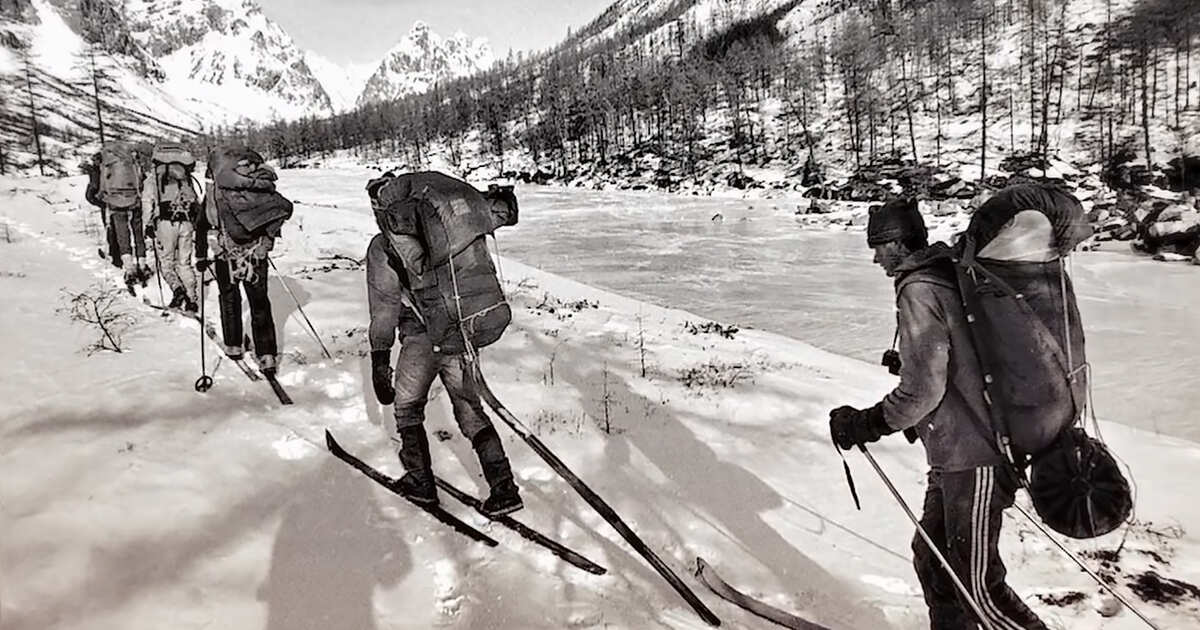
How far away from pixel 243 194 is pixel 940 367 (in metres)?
6.37

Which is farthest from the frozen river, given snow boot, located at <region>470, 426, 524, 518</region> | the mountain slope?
the mountain slope

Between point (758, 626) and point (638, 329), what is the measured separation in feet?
21.7

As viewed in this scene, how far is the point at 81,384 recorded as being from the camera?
5.86 m

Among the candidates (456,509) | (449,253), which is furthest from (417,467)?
(449,253)

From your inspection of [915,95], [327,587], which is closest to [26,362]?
[327,587]

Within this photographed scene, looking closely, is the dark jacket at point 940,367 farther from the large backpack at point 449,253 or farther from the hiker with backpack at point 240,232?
the hiker with backpack at point 240,232

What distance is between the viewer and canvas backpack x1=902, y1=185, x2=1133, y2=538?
2.60 metres

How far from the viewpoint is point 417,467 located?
440 cm

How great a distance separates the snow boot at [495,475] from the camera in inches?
169

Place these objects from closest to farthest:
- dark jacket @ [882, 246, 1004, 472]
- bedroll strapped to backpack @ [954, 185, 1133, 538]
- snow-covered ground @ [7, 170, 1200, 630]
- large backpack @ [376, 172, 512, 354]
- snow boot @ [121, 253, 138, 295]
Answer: bedroll strapped to backpack @ [954, 185, 1133, 538] → dark jacket @ [882, 246, 1004, 472] → snow-covered ground @ [7, 170, 1200, 630] → large backpack @ [376, 172, 512, 354] → snow boot @ [121, 253, 138, 295]

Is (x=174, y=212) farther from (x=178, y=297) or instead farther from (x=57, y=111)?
(x=57, y=111)

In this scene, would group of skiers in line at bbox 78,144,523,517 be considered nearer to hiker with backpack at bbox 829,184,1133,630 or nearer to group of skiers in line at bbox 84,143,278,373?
hiker with backpack at bbox 829,184,1133,630

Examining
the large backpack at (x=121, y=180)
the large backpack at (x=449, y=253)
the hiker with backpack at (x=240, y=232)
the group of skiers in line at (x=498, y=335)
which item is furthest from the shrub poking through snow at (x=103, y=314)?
the large backpack at (x=449, y=253)

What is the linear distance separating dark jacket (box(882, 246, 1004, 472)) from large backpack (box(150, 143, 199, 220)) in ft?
27.8
